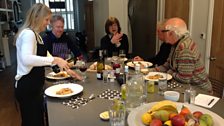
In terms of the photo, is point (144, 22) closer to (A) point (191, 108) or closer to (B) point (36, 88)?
(B) point (36, 88)

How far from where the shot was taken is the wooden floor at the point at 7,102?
3.43 metres

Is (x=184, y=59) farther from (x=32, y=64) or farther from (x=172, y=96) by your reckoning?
(x=32, y=64)

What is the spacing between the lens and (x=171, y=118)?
119cm

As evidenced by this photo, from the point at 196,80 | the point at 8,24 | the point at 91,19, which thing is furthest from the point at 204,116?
the point at 8,24

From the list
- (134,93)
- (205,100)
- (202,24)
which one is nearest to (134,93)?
(134,93)

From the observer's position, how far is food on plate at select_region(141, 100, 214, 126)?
45.3 inches

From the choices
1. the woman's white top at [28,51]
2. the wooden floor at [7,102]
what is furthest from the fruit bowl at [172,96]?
the wooden floor at [7,102]

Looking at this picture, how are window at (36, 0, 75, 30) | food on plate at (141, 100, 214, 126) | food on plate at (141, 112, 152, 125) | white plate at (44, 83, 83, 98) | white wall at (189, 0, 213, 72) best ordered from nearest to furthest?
food on plate at (141, 100, 214, 126) < food on plate at (141, 112, 152, 125) < white plate at (44, 83, 83, 98) < white wall at (189, 0, 213, 72) < window at (36, 0, 75, 30)

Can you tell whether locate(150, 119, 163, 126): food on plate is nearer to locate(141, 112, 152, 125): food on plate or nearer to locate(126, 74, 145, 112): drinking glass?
locate(141, 112, 152, 125): food on plate

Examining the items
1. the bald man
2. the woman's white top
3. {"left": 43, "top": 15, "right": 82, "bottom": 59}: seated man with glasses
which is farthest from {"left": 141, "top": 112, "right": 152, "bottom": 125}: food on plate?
{"left": 43, "top": 15, "right": 82, "bottom": 59}: seated man with glasses

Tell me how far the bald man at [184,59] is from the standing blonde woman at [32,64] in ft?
2.97

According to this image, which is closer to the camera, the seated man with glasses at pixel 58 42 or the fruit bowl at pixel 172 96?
the fruit bowl at pixel 172 96

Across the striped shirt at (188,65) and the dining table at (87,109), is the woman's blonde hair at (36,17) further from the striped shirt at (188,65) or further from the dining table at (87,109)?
the striped shirt at (188,65)

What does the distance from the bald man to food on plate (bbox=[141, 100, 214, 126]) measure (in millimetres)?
877
